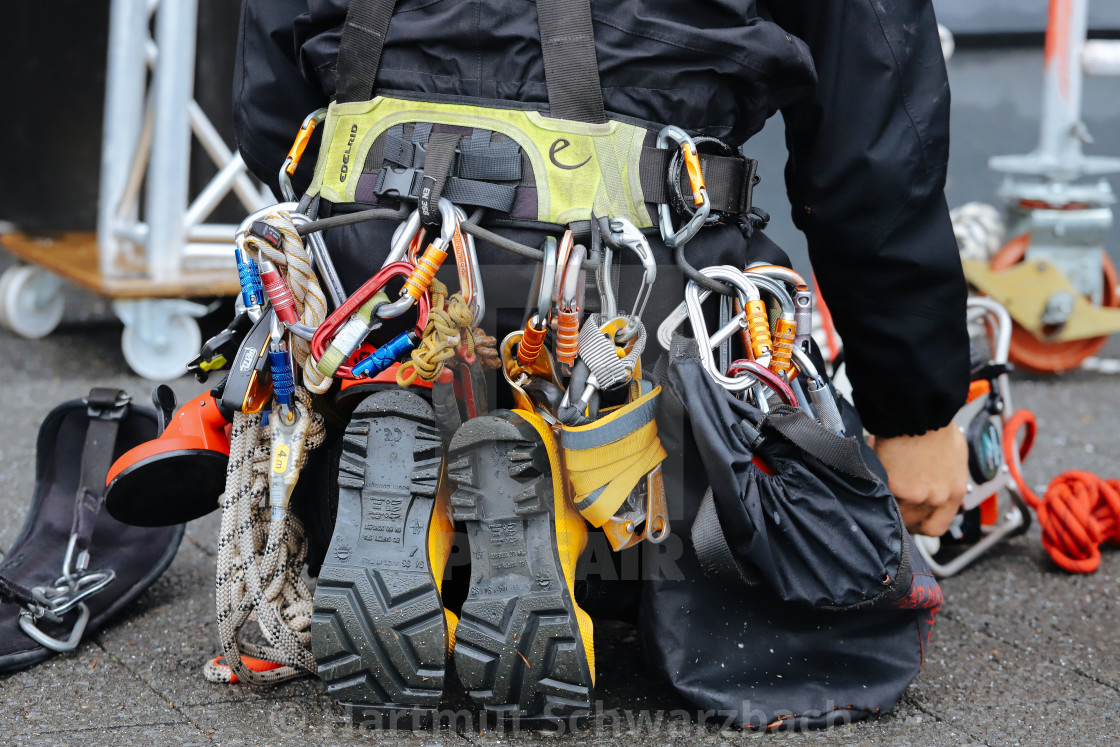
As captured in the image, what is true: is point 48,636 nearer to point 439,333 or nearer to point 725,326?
point 439,333

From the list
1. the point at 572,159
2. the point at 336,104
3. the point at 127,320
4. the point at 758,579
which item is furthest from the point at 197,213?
the point at 758,579

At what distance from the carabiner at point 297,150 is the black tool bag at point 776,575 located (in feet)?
2.07

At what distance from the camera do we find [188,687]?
1603 millimetres

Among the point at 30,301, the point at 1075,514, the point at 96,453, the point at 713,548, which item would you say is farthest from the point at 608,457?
the point at 30,301

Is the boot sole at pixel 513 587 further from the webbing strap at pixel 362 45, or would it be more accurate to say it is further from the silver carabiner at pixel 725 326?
the webbing strap at pixel 362 45

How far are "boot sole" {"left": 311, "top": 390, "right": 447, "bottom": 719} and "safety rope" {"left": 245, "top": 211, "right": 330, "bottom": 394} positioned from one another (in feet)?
0.32

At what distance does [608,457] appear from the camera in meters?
1.37

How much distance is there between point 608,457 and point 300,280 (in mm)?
464

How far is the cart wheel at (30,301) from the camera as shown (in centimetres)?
398

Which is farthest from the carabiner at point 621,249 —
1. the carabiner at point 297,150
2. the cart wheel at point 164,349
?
the cart wheel at point 164,349

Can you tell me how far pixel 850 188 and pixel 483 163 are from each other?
1.81ft

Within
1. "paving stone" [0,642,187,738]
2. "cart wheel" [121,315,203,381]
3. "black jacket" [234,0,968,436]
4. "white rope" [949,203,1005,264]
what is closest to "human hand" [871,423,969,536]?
"black jacket" [234,0,968,436]

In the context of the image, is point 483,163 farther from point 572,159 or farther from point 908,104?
point 908,104

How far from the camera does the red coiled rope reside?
2.12 metres
